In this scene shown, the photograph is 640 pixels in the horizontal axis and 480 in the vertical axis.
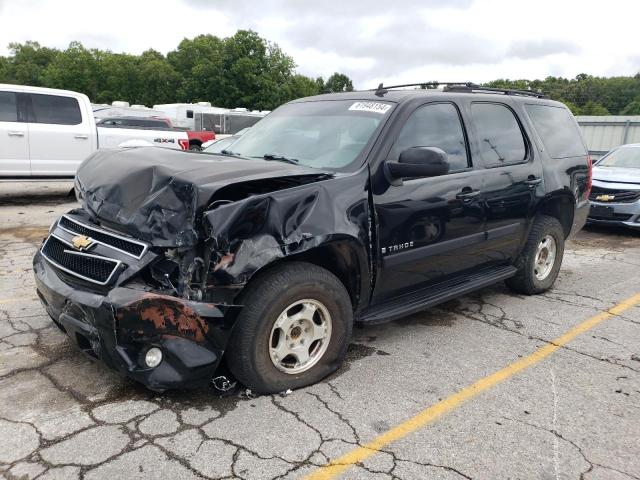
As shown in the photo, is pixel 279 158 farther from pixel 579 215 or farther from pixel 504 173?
pixel 579 215

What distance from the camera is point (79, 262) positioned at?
9.80 feet

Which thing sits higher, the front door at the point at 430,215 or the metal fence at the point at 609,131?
the metal fence at the point at 609,131

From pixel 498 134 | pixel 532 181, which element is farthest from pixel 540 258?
pixel 498 134

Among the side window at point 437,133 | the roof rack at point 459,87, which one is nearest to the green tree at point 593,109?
the roof rack at point 459,87

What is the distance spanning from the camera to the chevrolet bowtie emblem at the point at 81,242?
2.98 metres

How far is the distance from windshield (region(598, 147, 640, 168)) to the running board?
6426mm

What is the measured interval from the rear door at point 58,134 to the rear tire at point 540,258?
801cm

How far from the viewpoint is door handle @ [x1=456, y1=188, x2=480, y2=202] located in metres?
3.91

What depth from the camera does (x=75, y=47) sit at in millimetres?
59344

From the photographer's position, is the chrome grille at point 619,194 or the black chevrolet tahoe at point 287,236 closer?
the black chevrolet tahoe at point 287,236

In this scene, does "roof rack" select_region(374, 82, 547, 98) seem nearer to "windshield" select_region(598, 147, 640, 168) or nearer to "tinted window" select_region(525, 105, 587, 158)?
"tinted window" select_region(525, 105, 587, 158)

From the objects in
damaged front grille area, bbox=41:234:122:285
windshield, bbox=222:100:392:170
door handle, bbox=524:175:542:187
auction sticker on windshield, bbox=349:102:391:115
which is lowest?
damaged front grille area, bbox=41:234:122:285

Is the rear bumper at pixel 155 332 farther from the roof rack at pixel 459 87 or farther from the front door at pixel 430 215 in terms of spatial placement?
the roof rack at pixel 459 87

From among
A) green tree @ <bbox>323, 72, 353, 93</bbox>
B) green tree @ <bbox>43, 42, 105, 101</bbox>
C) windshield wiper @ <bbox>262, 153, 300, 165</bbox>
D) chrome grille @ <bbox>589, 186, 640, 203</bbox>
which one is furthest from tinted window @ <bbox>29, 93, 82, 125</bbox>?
green tree @ <bbox>323, 72, 353, 93</bbox>
